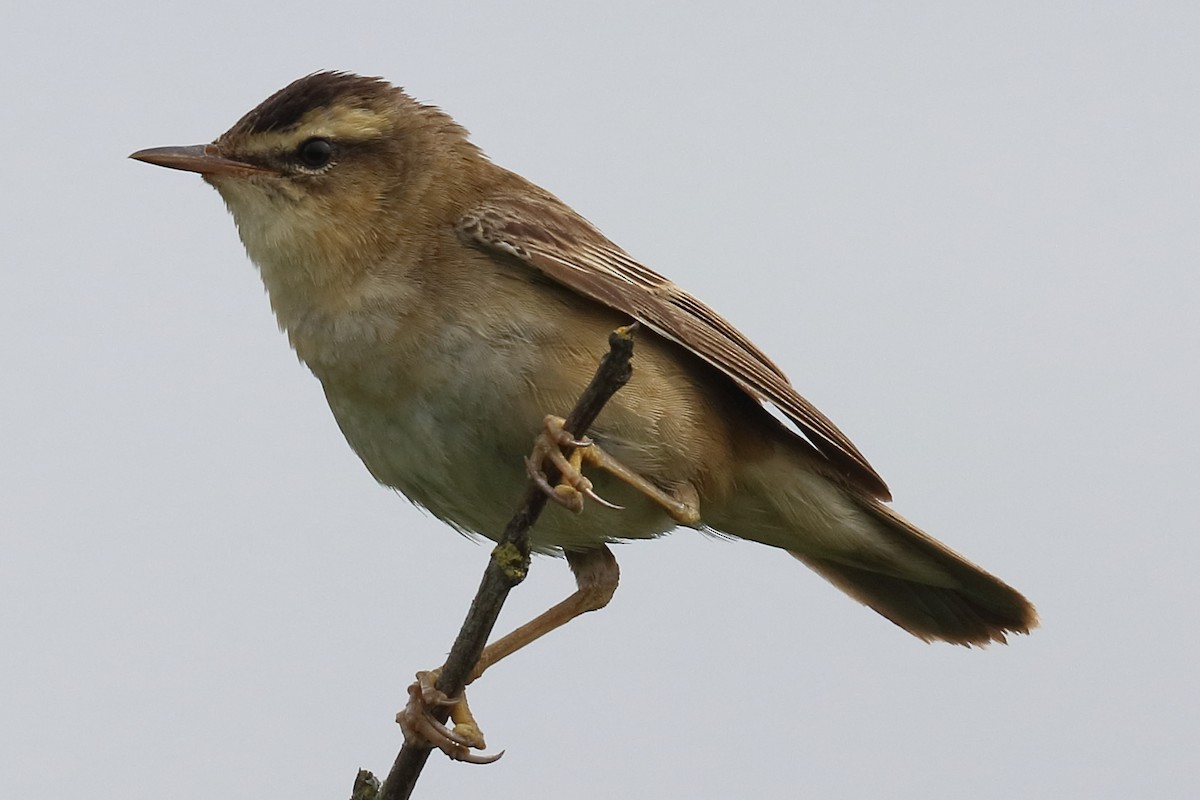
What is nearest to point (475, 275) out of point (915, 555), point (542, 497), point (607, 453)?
point (607, 453)

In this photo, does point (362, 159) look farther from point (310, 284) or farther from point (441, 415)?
point (441, 415)

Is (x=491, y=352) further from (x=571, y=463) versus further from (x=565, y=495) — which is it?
(x=565, y=495)

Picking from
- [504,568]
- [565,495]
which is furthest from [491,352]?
[504,568]

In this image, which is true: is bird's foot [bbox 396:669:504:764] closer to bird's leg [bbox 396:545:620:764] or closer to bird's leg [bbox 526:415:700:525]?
bird's leg [bbox 396:545:620:764]

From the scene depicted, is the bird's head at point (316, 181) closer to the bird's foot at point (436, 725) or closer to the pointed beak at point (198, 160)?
the pointed beak at point (198, 160)

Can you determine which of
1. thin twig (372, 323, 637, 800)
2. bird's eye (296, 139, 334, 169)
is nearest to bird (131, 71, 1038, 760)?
bird's eye (296, 139, 334, 169)

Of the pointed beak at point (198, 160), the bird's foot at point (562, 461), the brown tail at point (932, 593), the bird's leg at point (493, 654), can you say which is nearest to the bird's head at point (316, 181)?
the pointed beak at point (198, 160)
